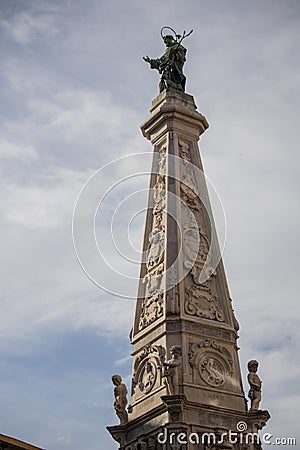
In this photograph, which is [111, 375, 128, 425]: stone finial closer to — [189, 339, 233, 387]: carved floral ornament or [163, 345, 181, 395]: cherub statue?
[163, 345, 181, 395]: cherub statue

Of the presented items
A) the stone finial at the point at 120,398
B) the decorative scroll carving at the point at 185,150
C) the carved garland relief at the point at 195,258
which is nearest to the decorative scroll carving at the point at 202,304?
the carved garland relief at the point at 195,258

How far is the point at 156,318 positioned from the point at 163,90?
10221 mm

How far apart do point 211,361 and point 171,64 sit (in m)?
13.0

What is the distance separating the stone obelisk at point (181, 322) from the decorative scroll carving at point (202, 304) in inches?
1.4

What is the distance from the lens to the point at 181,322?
2941cm

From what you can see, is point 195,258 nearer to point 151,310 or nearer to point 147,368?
point 151,310

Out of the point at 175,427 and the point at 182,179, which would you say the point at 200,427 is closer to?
the point at 175,427

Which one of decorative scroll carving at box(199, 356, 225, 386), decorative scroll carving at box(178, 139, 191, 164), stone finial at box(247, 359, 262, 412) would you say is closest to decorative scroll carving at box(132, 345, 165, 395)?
decorative scroll carving at box(199, 356, 225, 386)

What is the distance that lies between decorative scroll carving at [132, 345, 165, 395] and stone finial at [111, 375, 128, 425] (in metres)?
0.38

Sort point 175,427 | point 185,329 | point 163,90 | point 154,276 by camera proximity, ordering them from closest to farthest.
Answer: point 175,427, point 185,329, point 154,276, point 163,90

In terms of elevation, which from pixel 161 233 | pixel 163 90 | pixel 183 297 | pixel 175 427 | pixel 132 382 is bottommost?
pixel 175 427

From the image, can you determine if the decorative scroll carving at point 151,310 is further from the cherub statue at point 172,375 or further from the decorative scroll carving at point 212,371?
the cherub statue at point 172,375

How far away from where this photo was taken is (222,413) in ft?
92.9

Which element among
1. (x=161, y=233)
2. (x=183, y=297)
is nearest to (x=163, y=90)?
(x=161, y=233)
